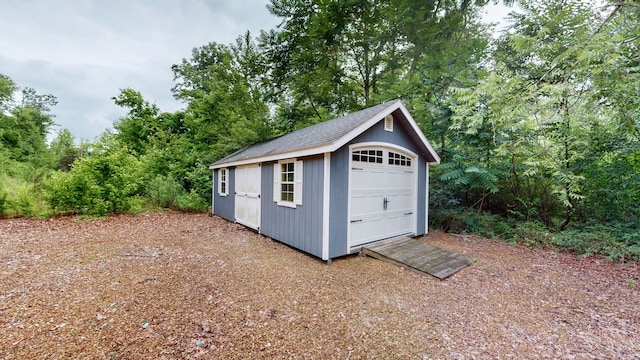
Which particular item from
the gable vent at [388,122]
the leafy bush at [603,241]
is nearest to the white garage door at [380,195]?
the gable vent at [388,122]

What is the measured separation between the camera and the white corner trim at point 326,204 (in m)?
4.54

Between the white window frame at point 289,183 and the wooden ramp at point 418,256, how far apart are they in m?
1.85

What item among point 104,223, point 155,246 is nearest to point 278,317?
point 155,246

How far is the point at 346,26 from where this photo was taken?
1099 cm

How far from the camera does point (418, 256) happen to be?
4.89 metres

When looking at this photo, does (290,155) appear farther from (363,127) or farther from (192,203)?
(192,203)

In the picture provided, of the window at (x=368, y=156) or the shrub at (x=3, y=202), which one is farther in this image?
the shrub at (x=3, y=202)

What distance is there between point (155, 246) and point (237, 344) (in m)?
4.25

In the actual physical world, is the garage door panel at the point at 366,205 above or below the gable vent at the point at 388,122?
below

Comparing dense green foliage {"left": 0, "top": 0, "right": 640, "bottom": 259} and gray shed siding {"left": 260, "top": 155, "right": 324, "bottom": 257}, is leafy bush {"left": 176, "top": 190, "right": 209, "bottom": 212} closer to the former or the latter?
dense green foliage {"left": 0, "top": 0, "right": 640, "bottom": 259}

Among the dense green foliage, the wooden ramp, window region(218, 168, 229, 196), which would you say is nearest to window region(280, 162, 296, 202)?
the wooden ramp

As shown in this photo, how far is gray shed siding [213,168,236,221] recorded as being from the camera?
27.6 feet

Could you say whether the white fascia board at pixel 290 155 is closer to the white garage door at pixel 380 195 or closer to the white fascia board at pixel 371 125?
the white fascia board at pixel 371 125

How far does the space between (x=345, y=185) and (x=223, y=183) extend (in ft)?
20.5
